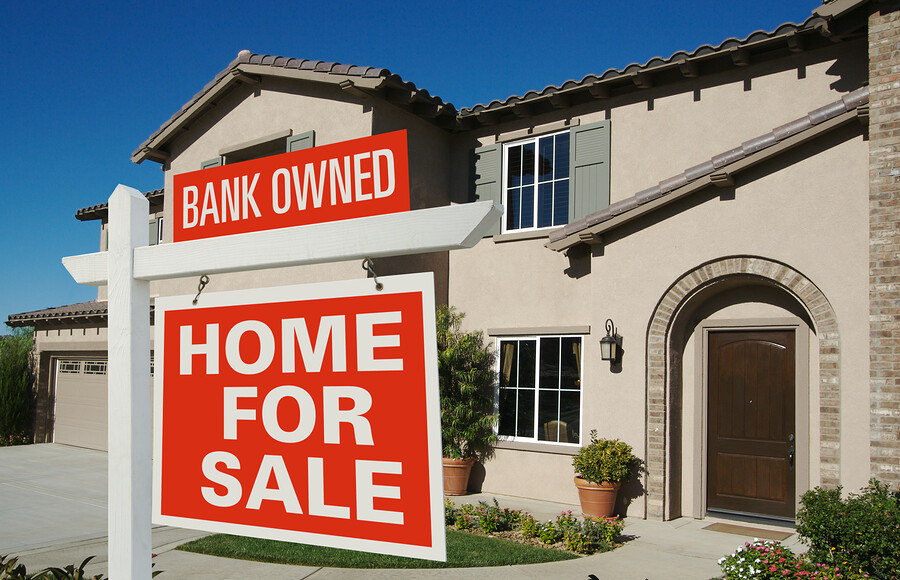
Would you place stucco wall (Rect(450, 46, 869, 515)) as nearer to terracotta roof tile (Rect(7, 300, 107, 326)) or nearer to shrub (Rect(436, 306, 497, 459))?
shrub (Rect(436, 306, 497, 459))

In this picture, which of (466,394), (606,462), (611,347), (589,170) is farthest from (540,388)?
(589,170)

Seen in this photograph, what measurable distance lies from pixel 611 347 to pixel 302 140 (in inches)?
269

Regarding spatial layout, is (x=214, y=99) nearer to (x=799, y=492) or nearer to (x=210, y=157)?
(x=210, y=157)

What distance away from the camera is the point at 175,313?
2.79 meters

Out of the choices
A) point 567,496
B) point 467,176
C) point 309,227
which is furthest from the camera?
point 467,176

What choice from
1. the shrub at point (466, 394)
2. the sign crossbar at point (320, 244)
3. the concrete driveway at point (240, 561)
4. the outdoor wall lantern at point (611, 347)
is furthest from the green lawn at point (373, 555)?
the sign crossbar at point (320, 244)

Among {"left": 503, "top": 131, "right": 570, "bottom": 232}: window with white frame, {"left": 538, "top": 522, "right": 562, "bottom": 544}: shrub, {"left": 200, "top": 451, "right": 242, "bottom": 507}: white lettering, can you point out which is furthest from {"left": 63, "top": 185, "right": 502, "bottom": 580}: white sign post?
{"left": 503, "top": 131, "right": 570, "bottom": 232}: window with white frame

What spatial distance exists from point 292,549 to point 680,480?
5.60 m

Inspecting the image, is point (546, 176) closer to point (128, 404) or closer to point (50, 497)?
point (50, 497)

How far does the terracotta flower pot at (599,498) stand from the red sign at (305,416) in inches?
314

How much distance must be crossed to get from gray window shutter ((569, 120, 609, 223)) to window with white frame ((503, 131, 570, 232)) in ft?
0.72

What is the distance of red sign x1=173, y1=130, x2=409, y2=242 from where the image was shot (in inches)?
92.9

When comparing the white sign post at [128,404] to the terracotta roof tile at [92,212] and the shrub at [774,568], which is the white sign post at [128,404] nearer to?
→ the shrub at [774,568]

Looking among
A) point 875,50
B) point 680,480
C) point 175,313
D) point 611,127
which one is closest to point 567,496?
point 680,480
